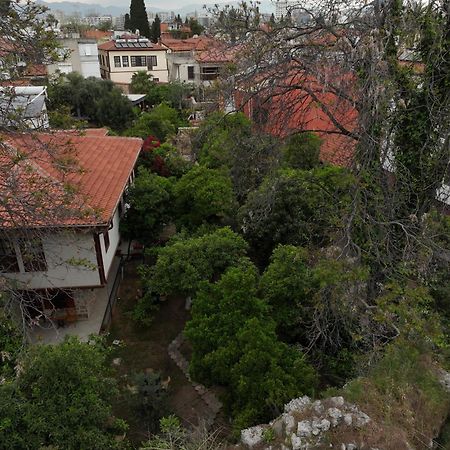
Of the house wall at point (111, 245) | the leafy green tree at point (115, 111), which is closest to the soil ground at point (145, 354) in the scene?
the house wall at point (111, 245)

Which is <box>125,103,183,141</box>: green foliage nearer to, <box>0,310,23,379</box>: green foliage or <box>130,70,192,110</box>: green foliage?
<box>130,70,192,110</box>: green foliage

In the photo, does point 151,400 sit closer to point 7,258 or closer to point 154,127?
point 7,258

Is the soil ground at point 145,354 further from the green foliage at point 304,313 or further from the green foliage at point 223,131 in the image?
the green foliage at point 223,131

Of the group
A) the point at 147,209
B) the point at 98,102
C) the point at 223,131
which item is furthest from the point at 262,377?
the point at 98,102

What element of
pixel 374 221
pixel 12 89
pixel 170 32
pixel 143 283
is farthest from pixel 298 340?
pixel 170 32

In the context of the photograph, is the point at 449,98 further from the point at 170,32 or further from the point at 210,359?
the point at 170,32

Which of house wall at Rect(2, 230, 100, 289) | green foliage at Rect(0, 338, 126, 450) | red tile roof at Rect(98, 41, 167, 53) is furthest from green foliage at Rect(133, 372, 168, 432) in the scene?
red tile roof at Rect(98, 41, 167, 53)
